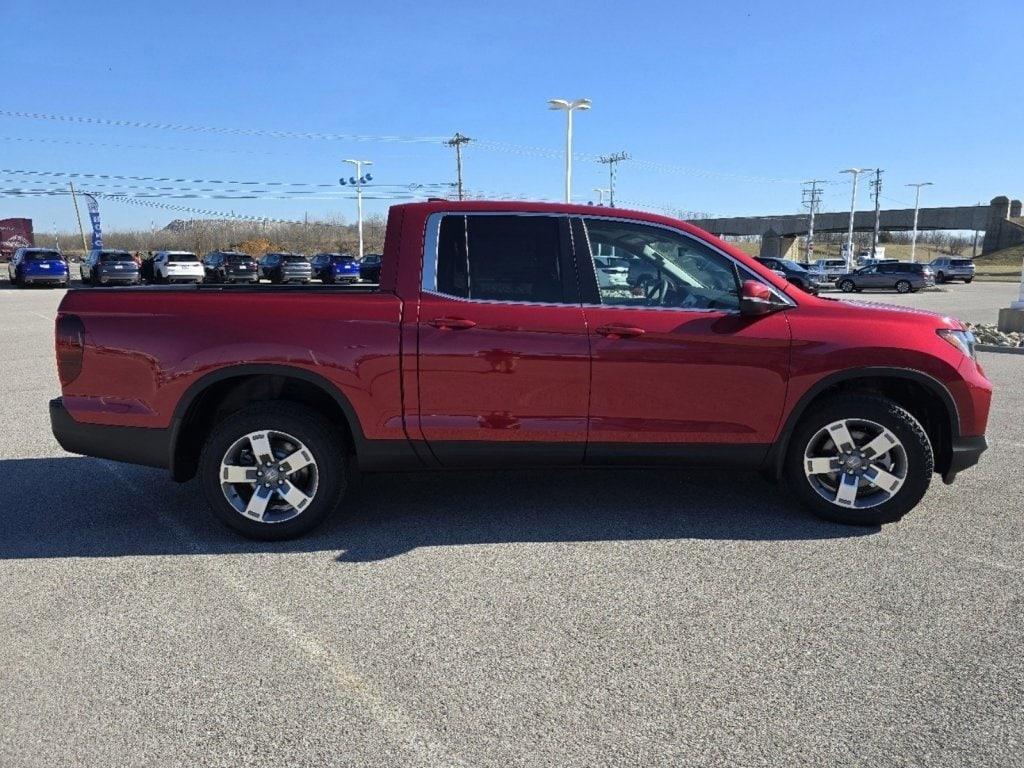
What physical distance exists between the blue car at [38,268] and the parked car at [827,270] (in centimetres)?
3763

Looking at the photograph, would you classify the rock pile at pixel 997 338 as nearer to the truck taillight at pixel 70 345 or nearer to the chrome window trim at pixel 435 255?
the chrome window trim at pixel 435 255

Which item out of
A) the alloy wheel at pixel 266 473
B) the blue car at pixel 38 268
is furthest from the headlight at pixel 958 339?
the blue car at pixel 38 268

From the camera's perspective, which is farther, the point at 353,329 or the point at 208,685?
the point at 353,329

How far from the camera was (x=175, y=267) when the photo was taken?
112 ft

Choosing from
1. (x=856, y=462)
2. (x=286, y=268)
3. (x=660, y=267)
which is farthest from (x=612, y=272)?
(x=286, y=268)

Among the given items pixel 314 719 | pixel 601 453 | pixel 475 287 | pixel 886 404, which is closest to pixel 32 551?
pixel 314 719

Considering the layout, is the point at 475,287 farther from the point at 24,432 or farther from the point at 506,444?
the point at 24,432

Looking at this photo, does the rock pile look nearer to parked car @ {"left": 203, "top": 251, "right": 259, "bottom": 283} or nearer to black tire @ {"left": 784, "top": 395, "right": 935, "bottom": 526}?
black tire @ {"left": 784, "top": 395, "right": 935, "bottom": 526}

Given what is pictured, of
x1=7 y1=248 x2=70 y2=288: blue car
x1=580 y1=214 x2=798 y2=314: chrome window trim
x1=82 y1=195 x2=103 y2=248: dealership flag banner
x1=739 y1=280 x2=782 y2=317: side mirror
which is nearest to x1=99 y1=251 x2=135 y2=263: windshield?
x1=7 y1=248 x2=70 y2=288: blue car

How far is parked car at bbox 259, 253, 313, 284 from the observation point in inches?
1499

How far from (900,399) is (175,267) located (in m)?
34.6

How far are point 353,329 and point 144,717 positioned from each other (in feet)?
6.76

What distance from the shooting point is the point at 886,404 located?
168 inches

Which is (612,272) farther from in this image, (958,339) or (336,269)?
(336,269)
